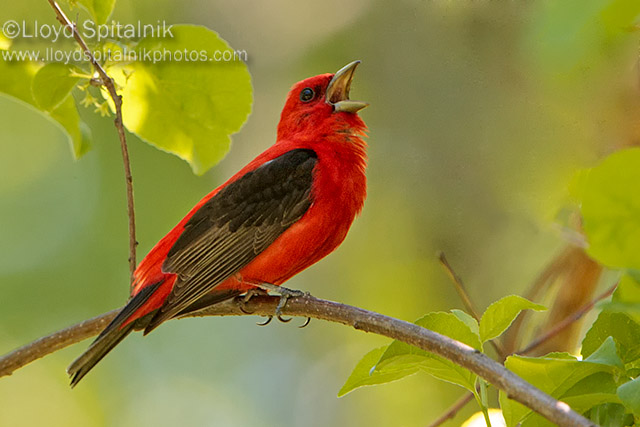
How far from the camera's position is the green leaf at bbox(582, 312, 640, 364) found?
5.63ft

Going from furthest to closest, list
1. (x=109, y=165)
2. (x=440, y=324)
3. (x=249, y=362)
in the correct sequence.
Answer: (x=249, y=362) < (x=109, y=165) < (x=440, y=324)

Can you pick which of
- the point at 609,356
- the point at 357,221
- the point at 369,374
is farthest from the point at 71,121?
the point at 357,221

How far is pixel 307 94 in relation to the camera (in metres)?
4.58

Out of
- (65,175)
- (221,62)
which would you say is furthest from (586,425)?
(65,175)

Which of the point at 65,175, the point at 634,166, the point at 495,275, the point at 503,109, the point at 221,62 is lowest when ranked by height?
the point at 634,166

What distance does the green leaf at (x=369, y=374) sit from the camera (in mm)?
1856

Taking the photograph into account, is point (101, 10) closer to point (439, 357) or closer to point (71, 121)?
point (71, 121)

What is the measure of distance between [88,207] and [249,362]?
329 cm

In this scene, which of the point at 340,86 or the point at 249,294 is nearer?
the point at 249,294

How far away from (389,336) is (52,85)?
1.36 metres

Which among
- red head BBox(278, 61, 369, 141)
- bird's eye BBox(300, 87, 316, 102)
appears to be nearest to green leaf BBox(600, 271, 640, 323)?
red head BBox(278, 61, 369, 141)

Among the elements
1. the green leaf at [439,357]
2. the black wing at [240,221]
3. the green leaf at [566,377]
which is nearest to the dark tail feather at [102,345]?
the black wing at [240,221]

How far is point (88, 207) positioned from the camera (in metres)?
8.70

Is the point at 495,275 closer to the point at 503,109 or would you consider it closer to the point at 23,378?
the point at 503,109
